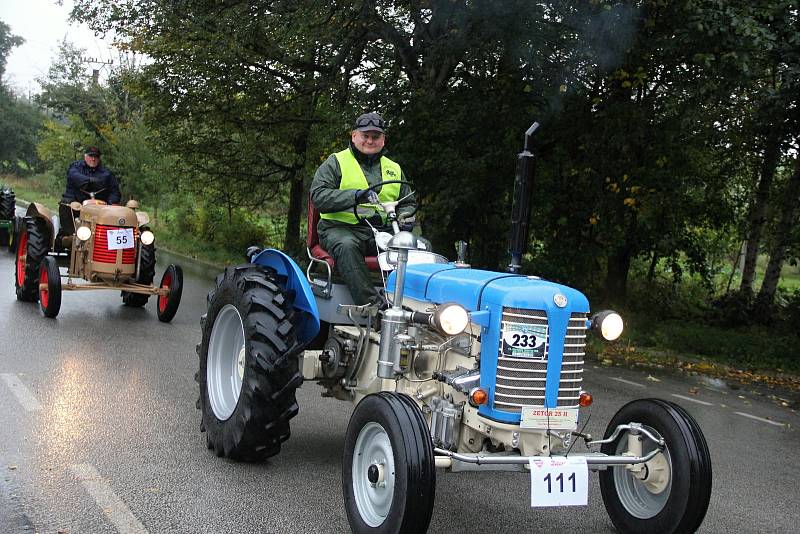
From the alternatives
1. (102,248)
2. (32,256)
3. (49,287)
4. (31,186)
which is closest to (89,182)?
(32,256)

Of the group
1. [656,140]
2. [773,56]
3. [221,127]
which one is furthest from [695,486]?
[221,127]

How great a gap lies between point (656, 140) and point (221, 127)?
10.5 m

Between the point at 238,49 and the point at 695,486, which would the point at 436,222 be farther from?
the point at 695,486

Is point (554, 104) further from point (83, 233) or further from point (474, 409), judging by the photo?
point (474, 409)

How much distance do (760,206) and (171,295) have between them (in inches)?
415

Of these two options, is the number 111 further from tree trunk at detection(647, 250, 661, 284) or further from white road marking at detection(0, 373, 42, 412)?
tree trunk at detection(647, 250, 661, 284)

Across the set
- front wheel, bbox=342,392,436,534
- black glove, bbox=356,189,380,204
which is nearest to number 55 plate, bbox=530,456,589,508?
front wheel, bbox=342,392,436,534

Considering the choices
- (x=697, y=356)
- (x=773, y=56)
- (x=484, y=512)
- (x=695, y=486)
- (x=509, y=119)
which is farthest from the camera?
(x=509, y=119)

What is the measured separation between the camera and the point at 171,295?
1089 cm

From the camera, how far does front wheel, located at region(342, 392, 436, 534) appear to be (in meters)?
3.88

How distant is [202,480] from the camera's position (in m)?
5.19

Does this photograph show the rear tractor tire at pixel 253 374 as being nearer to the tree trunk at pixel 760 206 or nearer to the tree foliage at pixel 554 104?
the tree foliage at pixel 554 104

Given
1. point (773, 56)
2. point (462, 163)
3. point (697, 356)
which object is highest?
point (773, 56)

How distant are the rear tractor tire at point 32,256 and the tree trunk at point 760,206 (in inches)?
434
